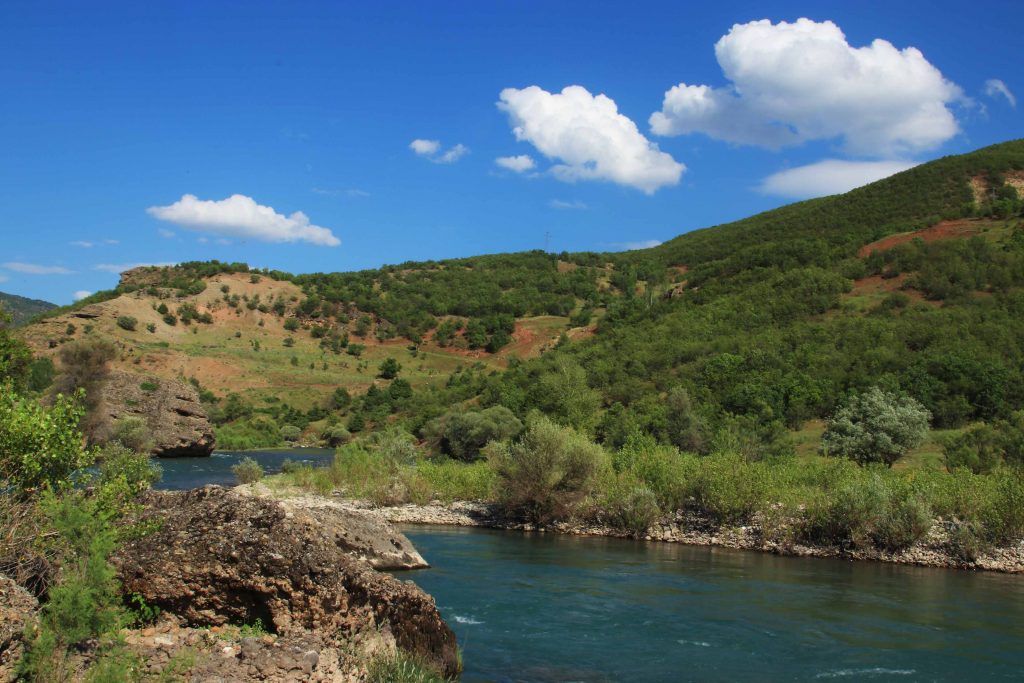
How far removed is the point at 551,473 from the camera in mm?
31297

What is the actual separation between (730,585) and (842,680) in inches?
305

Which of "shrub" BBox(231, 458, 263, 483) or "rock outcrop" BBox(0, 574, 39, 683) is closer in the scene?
"rock outcrop" BBox(0, 574, 39, 683)

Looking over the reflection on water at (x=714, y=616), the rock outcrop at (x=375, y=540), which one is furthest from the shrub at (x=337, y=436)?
the rock outcrop at (x=375, y=540)

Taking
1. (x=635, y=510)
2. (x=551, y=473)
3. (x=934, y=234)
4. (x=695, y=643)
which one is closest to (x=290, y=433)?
(x=551, y=473)

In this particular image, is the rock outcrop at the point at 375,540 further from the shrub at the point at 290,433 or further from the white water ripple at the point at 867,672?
the shrub at the point at 290,433

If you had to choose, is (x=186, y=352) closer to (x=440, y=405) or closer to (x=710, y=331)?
(x=440, y=405)

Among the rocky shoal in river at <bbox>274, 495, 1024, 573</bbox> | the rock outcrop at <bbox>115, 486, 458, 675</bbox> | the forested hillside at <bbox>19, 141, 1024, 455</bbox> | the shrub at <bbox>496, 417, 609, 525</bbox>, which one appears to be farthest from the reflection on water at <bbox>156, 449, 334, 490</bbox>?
the rock outcrop at <bbox>115, 486, 458, 675</bbox>

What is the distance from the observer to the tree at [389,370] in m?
100

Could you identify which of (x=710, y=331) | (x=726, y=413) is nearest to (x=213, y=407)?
(x=710, y=331)

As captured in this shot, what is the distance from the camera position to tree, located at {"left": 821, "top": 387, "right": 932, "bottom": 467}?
→ 36.3 meters

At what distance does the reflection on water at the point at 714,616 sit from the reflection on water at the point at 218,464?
69.9 ft

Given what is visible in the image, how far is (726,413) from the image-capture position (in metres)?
46.2

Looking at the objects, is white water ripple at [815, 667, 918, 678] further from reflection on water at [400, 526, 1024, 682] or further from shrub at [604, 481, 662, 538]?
shrub at [604, 481, 662, 538]

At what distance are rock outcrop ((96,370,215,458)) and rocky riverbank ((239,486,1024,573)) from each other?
2762 cm
